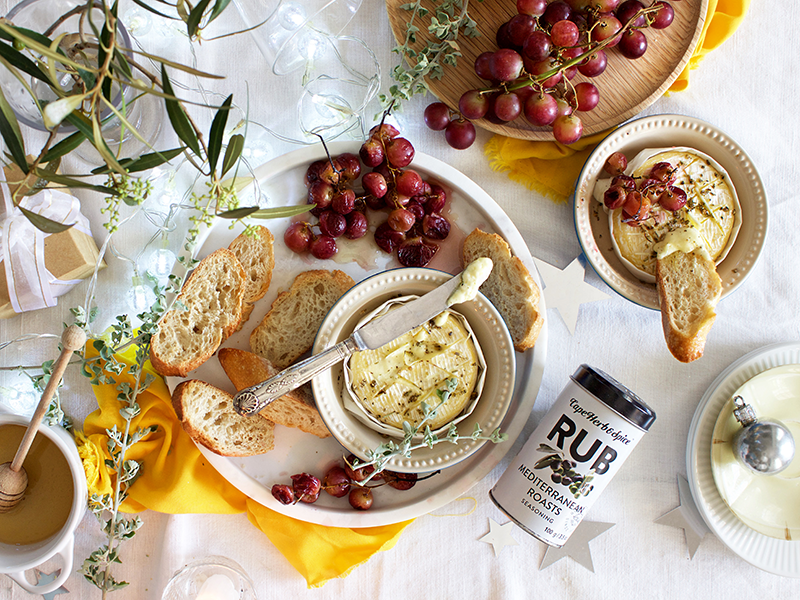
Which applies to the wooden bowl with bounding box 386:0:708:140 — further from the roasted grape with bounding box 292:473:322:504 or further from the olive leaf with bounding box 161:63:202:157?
the roasted grape with bounding box 292:473:322:504

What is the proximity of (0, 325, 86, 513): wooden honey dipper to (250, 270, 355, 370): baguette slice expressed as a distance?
1.30 feet

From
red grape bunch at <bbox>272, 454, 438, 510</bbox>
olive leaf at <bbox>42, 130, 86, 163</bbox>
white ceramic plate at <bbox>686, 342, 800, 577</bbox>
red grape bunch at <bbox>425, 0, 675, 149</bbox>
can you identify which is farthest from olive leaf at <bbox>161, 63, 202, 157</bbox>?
white ceramic plate at <bbox>686, 342, 800, 577</bbox>

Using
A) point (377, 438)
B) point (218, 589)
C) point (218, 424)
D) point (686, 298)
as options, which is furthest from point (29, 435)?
point (686, 298)

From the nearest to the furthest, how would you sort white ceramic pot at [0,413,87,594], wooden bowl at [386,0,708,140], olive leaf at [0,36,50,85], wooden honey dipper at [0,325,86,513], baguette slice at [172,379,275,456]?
olive leaf at [0,36,50,85] < wooden honey dipper at [0,325,86,513] < white ceramic pot at [0,413,87,594] < baguette slice at [172,379,275,456] < wooden bowl at [386,0,708,140]

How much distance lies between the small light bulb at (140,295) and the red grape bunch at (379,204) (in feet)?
1.23

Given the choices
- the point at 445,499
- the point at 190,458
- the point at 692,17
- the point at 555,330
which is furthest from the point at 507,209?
the point at 190,458

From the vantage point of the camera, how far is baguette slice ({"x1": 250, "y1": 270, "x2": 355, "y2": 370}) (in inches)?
55.2

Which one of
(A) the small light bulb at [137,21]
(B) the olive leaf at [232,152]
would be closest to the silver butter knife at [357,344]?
(B) the olive leaf at [232,152]

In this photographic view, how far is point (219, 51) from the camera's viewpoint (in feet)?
4.94

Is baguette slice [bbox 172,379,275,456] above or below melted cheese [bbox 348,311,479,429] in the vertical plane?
below

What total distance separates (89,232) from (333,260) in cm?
63

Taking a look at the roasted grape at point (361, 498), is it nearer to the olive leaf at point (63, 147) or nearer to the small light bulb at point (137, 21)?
the olive leaf at point (63, 147)

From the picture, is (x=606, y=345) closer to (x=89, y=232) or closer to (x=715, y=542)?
(x=715, y=542)

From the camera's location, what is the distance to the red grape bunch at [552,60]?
1.33 metres
